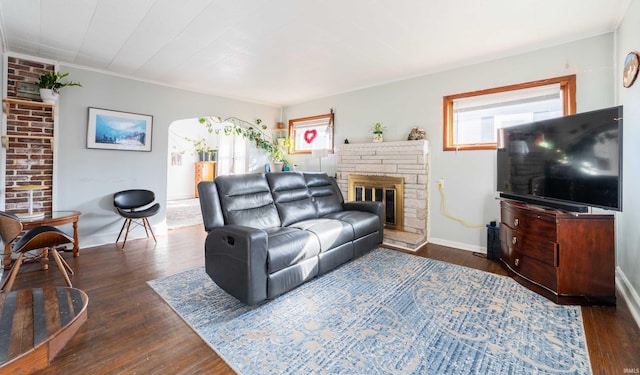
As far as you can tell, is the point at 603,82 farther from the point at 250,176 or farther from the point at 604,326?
the point at 250,176

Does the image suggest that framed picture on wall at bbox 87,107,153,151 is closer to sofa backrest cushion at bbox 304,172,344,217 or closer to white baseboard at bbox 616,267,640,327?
sofa backrest cushion at bbox 304,172,344,217

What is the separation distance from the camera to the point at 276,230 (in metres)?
2.65

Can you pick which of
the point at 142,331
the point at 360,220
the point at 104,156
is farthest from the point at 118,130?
the point at 360,220

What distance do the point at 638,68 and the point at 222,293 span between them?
Answer: 12.1 feet

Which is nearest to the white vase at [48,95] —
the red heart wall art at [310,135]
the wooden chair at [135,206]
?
the wooden chair at [135,206]

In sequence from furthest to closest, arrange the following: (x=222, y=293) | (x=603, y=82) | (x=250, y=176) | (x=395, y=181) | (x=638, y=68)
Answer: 1. (x=395, y=181)
2. (x=250, y=176)
3. (x=603, y=82)
4. (x=222, y=293)
5. (x=638, y=68)

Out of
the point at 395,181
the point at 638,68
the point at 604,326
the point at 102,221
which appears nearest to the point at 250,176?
the point at 395,181

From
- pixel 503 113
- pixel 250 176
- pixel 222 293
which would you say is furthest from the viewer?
pixel 503 113

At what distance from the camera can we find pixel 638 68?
2.06 meters

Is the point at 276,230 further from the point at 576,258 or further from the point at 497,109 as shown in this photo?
the point at 497,109

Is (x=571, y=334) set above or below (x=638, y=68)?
below

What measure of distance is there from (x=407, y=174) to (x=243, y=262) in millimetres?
2805

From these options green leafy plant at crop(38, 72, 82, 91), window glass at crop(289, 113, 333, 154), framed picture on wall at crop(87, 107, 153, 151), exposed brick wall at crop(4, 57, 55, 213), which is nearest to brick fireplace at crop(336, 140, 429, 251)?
window glass at crop(289, 113, 333, 154)

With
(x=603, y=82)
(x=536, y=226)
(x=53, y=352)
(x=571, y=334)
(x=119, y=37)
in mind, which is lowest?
(x=571, y=334)
